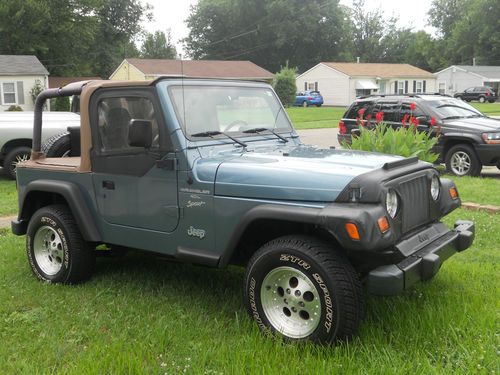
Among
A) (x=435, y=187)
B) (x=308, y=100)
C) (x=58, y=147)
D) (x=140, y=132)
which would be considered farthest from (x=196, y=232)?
(x=308, y=100)

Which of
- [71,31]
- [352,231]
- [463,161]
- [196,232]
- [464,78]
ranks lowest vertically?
[463,161]

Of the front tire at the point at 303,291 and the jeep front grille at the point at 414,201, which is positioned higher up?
the jeep front grille at the point at 414,201

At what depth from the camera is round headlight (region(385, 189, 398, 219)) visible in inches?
138

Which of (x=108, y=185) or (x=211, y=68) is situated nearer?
(x=108, y=185)

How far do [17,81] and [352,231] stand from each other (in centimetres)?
3328

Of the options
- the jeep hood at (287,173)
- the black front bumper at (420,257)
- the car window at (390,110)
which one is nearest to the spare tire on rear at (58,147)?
the jeep hood at (287,173)

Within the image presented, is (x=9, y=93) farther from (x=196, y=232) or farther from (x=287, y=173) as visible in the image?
(x=287, y=173)

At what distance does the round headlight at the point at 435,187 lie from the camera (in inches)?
164

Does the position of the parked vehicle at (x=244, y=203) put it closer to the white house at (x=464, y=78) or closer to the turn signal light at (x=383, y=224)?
the turn signal light at (x=383, y=224)

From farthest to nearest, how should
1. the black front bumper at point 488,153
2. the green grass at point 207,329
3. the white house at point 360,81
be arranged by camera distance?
the white house at point 360,81 < the black front bumper at point 488,153 < the green grass at point 207,329

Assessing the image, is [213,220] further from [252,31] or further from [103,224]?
[252,31]

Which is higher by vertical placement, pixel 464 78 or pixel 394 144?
pixel 464 78

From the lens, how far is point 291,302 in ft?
11.8

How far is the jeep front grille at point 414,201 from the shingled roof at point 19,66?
32462mm
